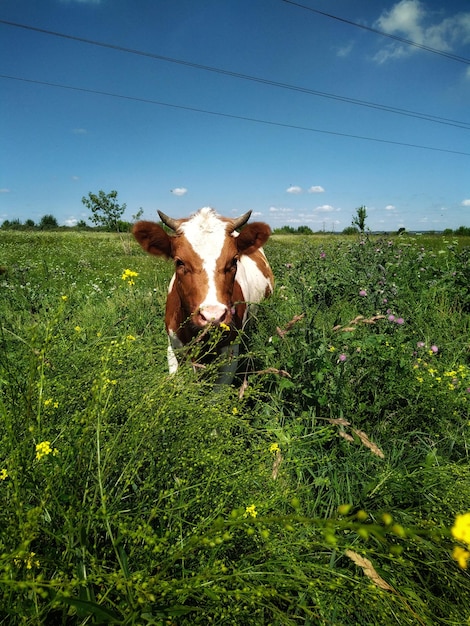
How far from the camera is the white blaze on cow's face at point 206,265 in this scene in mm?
2951

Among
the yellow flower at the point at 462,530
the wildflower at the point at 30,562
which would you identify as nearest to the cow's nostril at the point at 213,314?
the wildflower at the point at 30,562

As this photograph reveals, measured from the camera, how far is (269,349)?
2924 mm

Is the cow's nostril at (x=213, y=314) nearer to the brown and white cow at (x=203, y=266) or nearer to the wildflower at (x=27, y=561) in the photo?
the brown and white cow at (x=203, y=266)

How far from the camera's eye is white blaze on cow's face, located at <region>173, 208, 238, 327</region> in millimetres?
2951

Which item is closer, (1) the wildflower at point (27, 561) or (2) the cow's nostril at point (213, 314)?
(1) the wildflower at point (27, 561)

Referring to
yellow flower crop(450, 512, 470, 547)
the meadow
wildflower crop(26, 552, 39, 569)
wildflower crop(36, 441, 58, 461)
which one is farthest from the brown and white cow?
yellow flower crop(450, 512, 470, 547)

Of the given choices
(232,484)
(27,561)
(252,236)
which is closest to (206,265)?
(252,236)

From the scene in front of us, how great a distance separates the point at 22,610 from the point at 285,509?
1230mm

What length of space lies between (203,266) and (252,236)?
0.89 metres

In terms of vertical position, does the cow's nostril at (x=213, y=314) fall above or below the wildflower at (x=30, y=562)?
above

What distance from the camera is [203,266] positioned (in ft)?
10.2

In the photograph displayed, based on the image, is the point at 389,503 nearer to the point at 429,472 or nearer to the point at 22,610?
the point at 429,472

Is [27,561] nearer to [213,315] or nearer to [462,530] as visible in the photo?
[462,530]

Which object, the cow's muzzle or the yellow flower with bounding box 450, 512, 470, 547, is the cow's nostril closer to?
the cow's muzzle
